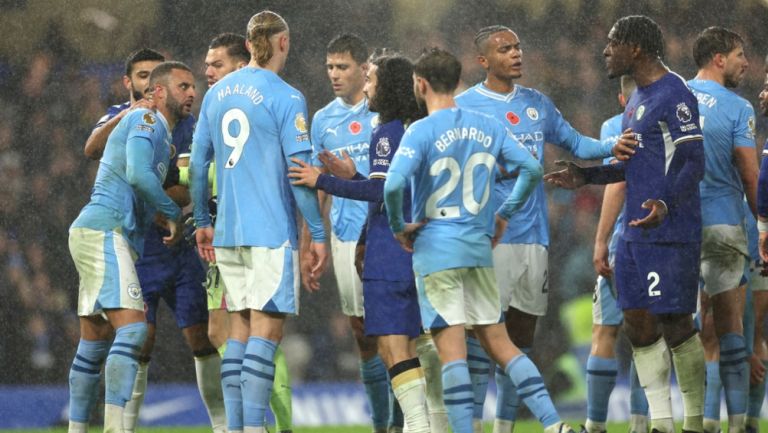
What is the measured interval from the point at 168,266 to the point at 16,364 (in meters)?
3.13

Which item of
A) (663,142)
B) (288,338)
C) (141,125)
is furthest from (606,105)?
(141,125)

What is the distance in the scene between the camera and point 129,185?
21.4 feet

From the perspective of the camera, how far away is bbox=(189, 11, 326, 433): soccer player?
598 centimetres

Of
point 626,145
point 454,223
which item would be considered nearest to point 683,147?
point 626,145

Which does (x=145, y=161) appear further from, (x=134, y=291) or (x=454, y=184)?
(x=454, y=184)

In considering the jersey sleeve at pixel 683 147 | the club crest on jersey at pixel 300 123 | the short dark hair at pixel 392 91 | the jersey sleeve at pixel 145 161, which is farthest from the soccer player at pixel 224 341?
the jersey sleeve at pixel 683 147

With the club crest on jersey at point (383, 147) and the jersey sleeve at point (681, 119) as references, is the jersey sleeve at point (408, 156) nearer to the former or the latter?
the club crest on jersey at point (383, 147)

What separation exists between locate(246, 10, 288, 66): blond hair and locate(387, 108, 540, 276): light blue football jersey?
91 centimetres

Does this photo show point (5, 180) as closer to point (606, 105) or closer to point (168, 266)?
point (168, 266)

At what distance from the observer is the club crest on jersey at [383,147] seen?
6.10 meters

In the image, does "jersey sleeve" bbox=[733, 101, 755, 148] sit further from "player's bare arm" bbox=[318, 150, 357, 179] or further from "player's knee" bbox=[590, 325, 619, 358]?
"player's bare arm" bbox=[318, 150, 357, 179]

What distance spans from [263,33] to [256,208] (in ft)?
2.65

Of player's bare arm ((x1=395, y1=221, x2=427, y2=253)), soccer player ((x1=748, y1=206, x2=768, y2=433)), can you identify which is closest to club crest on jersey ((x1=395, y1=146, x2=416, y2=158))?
player's bare arm ((x1=395, y1=221, x2=427, y2=253))

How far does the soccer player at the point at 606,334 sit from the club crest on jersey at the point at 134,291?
2348 mm
